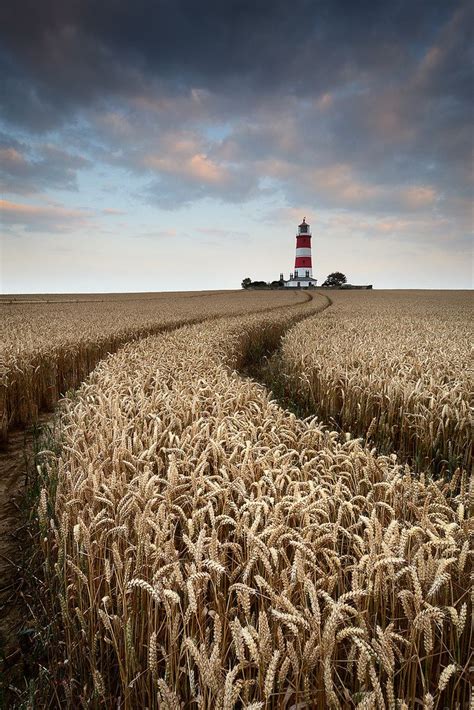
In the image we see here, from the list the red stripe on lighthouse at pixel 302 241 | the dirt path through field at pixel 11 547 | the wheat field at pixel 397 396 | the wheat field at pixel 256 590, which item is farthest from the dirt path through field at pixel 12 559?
the red stripe on lighthouse at pixel 302 241

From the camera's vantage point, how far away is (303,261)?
95.1 meters

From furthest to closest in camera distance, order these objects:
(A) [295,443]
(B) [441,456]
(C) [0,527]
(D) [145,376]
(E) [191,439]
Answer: (D) [145,376]
(B) [441,456]
(C) [0,527]
(A) [295,443]
(E) [191,439]

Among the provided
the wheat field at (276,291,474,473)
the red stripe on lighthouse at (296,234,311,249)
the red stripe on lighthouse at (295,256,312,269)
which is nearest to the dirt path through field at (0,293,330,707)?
the wheat field at (276,291,474,473)

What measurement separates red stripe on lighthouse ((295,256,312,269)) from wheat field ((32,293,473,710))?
9479cm

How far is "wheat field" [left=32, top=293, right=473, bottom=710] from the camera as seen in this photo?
1.54 m

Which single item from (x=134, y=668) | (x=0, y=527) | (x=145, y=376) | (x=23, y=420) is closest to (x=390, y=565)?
(x=134, y=668)

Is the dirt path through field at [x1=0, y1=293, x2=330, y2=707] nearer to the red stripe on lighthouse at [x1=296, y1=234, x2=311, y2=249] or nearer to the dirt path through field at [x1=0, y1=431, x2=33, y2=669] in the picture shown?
the dirt path through field at [x1=0, y1=431, x2=33, y2=669]

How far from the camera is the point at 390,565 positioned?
1.78 metres

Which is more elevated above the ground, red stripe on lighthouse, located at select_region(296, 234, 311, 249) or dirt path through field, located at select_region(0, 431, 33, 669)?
red stripe on lighthouse, located at select_region(296, 234, 311, 249)

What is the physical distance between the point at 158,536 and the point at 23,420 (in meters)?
6.42

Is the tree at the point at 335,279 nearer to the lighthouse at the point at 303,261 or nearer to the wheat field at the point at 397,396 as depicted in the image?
the lighthouse at the point at 303,261

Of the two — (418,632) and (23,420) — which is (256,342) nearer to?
(23,420)

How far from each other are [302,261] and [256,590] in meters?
97.6

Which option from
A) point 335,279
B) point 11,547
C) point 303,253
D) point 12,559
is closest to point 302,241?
point 303,253
